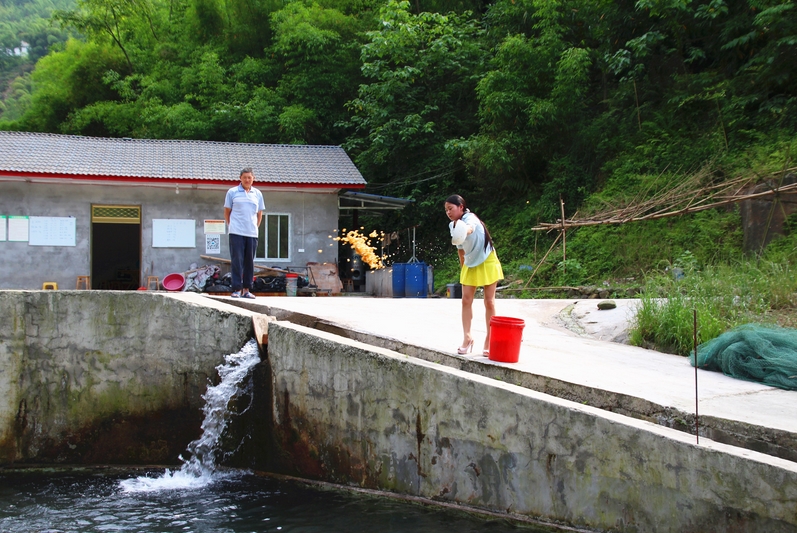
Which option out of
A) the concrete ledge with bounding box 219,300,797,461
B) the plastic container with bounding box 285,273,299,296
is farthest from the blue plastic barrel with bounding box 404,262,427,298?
the concrete ledge with bounding box 219,300,797,461

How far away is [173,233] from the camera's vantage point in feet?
52.7

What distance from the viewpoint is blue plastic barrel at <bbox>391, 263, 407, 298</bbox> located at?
1529 centimetres

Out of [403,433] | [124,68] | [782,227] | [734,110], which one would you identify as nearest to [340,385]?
[403,433]

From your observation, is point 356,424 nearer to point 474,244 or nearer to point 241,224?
point 474,244

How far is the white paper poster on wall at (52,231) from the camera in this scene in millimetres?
15320

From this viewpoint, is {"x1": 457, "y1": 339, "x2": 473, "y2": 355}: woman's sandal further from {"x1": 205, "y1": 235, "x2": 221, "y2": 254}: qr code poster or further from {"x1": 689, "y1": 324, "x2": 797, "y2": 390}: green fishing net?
{"x1": 205, "y1": 235, "x2": 221, "y2": 254}: qr code poster

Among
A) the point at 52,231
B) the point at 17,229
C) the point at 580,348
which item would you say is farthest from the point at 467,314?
the point at 17,229

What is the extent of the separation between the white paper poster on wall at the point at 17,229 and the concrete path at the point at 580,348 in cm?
913

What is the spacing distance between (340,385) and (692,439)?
3.04 metres

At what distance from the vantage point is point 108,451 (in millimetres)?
7625

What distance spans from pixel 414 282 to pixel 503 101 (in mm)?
5868

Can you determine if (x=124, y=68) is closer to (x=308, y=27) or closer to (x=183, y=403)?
(x=308, y=27)

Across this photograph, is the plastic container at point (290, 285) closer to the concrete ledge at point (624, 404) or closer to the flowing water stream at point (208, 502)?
the flowing water stream at point (208, 502)

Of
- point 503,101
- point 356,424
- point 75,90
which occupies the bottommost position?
point 356,424
